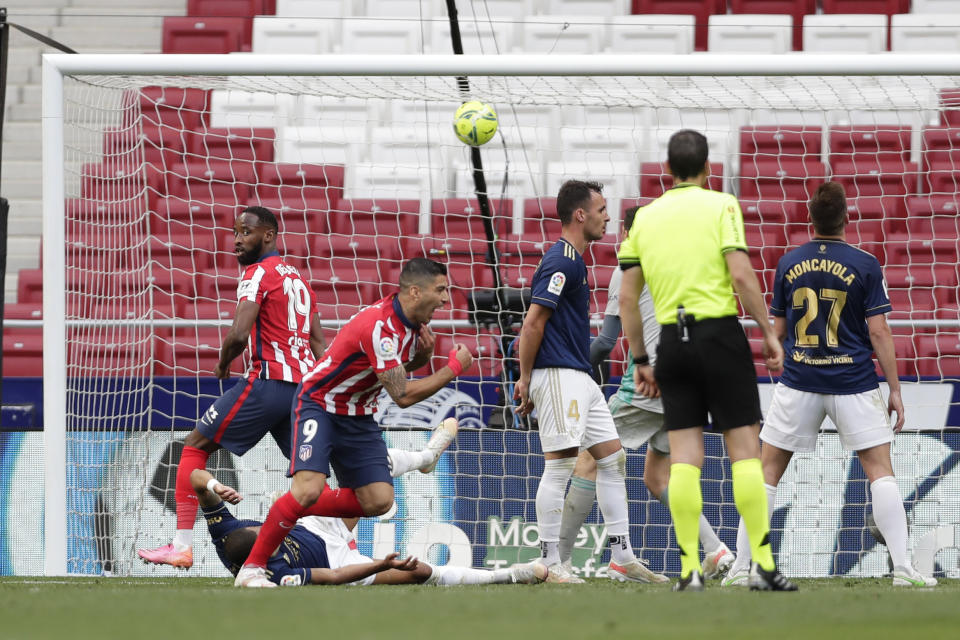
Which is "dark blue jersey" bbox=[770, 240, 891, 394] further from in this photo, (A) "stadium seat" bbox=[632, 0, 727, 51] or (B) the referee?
(A) "stadium seat" bbox=[632, 0, 727, 51]

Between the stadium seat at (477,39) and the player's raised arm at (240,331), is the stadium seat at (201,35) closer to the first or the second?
the stadium seat at (477,39)

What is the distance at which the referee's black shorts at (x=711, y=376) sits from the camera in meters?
4.59

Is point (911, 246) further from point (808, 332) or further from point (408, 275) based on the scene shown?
point (408, 275)

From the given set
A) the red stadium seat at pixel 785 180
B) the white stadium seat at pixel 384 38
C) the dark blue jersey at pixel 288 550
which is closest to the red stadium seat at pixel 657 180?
the red stadium seat at pixel 785 180

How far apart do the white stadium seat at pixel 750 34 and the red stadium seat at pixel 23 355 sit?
21.1 ft

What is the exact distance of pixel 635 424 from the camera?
6578 millimetres

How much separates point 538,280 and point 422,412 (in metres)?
2.27

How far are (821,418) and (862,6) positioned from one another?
8109 mm

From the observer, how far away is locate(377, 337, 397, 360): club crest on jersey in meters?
5.43

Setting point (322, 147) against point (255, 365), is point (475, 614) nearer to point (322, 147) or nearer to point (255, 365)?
point (255, 365)

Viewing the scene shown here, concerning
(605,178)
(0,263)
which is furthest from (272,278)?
(605,178)

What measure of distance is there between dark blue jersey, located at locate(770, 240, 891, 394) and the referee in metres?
0.87

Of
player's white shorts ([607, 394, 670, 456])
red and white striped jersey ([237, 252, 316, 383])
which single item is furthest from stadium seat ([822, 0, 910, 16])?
red and white striped jersey ([237, 252, 316, 383])

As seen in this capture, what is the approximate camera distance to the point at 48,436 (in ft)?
21.6
